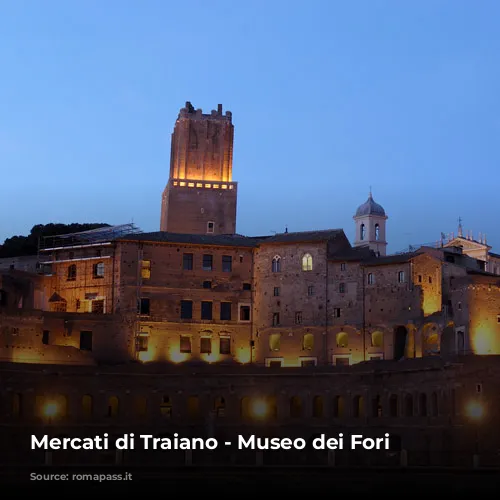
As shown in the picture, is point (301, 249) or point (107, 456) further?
point (301, 249)

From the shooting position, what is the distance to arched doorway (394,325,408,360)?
100875 millimetres

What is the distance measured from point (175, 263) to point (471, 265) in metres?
28.7

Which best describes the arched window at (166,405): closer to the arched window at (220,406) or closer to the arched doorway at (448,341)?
the arched window at (220,406)

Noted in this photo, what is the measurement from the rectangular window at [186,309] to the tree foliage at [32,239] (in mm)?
31456

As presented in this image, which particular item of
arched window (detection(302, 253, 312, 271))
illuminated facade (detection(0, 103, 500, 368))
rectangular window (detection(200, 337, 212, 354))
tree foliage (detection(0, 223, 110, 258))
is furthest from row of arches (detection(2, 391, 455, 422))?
tree foliage (detection(0, 223, 110, 258))

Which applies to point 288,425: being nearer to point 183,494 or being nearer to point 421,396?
point 421,396

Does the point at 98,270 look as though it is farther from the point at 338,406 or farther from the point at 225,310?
the point at 338,406

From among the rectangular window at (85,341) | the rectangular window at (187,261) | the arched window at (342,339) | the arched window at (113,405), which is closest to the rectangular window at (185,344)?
the rectangular window at (187,261)

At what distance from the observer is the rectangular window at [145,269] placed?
346 feet

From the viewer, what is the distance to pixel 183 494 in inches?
2808

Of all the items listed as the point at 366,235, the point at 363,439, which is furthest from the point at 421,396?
the point at 366,235

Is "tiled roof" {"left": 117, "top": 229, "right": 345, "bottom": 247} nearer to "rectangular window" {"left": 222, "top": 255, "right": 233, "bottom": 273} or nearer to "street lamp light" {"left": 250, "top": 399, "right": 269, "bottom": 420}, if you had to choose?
"rectangular window" {"left": 222, "top": 255, "right": 233, "bottom": 273}

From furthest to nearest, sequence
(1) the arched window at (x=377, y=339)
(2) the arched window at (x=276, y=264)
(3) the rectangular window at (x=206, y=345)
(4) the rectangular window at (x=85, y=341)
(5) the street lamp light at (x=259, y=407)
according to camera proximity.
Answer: (2) the arched window at (x=276, y=264), (3) the rectangular window at (x=206, y=345), (4) the rectangular window at (x=85, y=341), (1) the arched window at (x=377, y=339), (5) the street lamp light at (x=259, y=407)

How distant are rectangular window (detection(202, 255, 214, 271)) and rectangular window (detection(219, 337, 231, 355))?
6220mm
